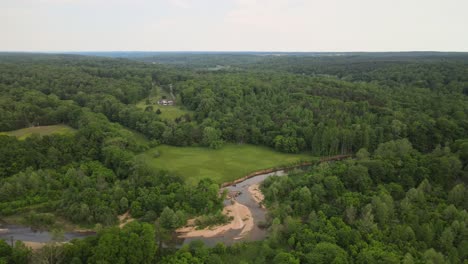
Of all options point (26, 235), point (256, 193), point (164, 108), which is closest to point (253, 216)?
point (256, 193)

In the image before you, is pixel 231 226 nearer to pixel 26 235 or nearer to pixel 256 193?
pixel 256 193

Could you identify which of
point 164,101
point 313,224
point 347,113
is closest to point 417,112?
point 347,113

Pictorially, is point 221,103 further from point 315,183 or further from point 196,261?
point 196,261

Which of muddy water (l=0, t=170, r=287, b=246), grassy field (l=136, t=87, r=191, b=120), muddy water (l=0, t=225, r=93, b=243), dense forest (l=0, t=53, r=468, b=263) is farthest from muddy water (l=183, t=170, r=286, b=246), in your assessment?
grassy field (l=136, t=87, r=191, b=120)

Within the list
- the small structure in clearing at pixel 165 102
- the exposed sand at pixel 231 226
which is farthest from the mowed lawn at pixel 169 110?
the exposed sand at pixel 231 226

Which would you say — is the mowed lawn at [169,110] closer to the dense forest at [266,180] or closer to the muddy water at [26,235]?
the dense forest at [266,180]

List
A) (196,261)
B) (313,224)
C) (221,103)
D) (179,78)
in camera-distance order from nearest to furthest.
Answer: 1. (196,261)
2. (313,224)
3. (221,103)
4. (179,78)

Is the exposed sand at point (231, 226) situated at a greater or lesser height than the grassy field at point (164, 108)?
lesser
